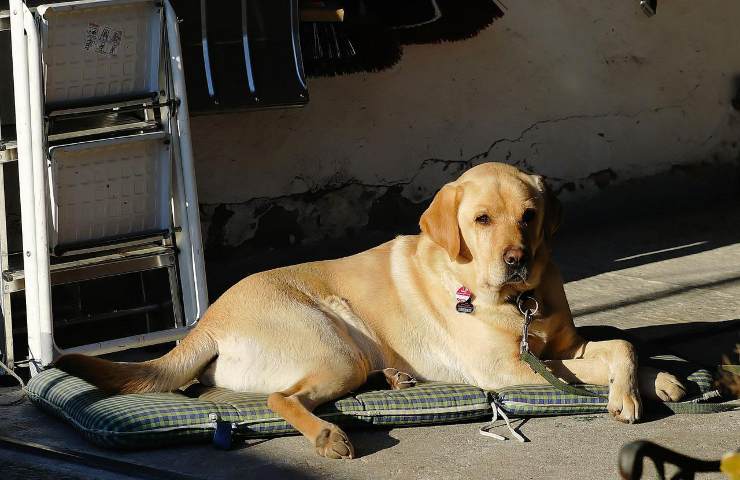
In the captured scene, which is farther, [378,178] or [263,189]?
[378,178]

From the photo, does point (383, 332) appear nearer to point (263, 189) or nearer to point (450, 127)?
point (263, 189)

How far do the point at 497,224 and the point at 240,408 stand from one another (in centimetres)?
122

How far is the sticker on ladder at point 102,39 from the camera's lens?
4.93 meters

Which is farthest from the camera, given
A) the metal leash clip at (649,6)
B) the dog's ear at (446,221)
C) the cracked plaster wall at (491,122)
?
the metal leash clip at (649,6)

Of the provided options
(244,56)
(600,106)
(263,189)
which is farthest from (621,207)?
(244,56)

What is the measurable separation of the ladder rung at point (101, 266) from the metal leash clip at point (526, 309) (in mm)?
1787

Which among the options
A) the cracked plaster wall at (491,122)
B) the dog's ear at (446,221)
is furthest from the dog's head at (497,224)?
the cracked plaster wall at (491,122)

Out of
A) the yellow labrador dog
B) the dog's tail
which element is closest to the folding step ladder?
the dog's tail

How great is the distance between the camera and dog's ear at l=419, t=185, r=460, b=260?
4.43 metres

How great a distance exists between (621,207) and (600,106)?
0.81m

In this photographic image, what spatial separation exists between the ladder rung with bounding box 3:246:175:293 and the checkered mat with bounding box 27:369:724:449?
69 cm

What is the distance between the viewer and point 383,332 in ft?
15.2

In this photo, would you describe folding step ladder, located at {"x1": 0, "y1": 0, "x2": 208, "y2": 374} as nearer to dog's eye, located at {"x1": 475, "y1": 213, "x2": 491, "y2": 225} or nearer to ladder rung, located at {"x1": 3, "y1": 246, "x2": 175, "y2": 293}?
ladder rung, located at {"x1": 3, "y1": 246, "x2": 175, "y2": 293}

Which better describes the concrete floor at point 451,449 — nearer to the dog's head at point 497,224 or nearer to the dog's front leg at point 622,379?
the dog's front leg at point 622,379
